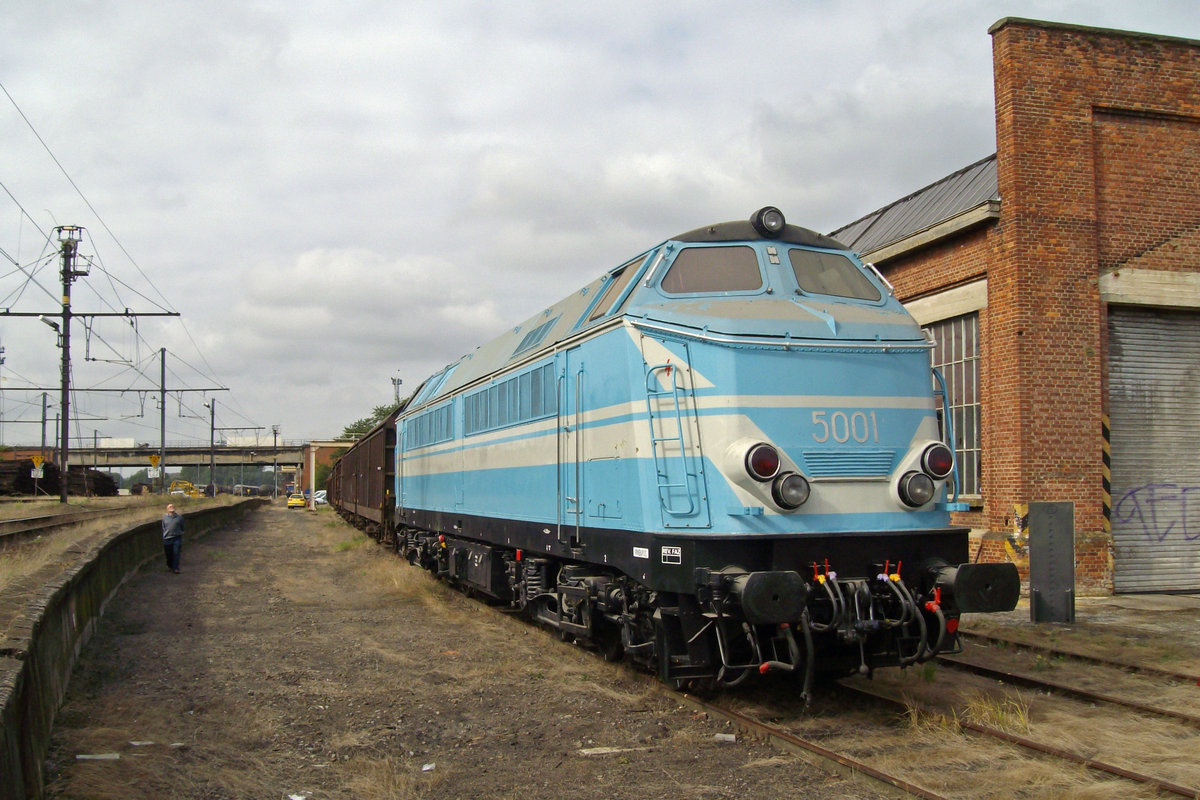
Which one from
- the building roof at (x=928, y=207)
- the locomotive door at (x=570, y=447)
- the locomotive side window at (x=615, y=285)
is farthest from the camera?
the building roof at (x=928, y=207)

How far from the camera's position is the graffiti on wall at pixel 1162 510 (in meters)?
14.8

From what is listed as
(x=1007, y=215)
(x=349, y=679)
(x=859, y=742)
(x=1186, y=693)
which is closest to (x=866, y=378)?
(x=859, y=742)

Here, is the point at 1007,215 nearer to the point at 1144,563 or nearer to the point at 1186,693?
the point at 1144,563

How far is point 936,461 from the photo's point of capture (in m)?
7.38

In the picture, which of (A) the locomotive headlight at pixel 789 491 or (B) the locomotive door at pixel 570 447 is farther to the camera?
(B) the locomotive door at pixel 570 447

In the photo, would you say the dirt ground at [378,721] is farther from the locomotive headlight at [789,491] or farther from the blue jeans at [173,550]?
the blue jeans at [173,550]

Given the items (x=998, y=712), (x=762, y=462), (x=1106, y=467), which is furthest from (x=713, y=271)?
(x=1106, y=467)

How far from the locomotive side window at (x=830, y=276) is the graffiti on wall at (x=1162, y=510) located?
8926 millimetres

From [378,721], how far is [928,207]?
47.8 feet

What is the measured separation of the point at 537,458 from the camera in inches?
396

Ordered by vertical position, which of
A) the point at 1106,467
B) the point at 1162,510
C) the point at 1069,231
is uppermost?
the point at 1069,231

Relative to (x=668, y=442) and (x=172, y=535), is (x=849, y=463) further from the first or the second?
(x=172, y=535)

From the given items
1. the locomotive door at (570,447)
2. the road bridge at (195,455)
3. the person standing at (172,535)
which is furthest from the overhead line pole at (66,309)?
the road bridge at (195,455)

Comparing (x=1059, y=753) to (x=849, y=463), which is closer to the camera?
(x=1059, y=753)
